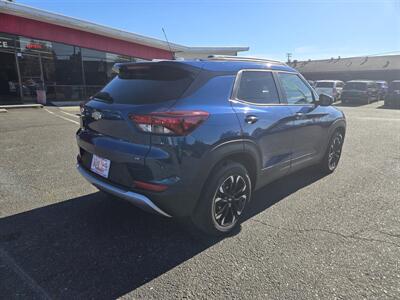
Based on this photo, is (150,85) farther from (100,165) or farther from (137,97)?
(100,165)

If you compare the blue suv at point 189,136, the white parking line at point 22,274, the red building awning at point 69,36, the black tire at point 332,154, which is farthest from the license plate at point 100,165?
the red building awning at point 69,36

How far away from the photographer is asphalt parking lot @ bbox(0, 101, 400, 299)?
265cm

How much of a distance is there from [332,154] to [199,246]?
354 centimetres

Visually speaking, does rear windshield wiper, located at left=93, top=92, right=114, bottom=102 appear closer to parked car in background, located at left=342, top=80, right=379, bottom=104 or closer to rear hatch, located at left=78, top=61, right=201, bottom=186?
rear hatch, located at left=78, top=61, right=201, bottom=186

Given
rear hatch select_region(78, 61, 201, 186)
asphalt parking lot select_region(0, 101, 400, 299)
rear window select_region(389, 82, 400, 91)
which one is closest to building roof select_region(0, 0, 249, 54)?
asphalt parking lot select_region(0, 101, 400, 299)

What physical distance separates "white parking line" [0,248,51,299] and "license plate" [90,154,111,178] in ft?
3.57

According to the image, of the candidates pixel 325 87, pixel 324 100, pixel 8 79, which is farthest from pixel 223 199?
pixel 325 87

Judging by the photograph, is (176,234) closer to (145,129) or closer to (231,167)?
(231,167)

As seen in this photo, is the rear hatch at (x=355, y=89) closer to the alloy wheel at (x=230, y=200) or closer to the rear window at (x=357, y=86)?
the rear window at (x=357, y=86)

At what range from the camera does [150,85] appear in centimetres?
322

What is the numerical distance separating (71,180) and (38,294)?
276cm

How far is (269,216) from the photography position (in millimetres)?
3990

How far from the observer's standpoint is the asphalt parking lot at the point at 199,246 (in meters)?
2.65

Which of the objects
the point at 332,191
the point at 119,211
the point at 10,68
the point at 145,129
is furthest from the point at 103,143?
the point at 10,68
